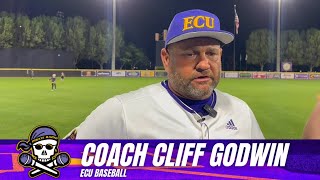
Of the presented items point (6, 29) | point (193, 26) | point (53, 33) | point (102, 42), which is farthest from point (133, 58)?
point (193, 26)

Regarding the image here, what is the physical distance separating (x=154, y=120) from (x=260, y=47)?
45.7 metres

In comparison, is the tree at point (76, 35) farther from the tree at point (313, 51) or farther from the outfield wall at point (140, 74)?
the tree at point (313, 51)

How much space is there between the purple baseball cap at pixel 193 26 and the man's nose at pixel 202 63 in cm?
21

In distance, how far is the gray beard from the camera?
11.1 feet

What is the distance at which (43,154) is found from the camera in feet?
13.6

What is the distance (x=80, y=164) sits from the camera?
4.29 metres

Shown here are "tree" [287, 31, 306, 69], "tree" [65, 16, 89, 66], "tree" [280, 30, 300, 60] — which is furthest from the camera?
"tree" [65, 16, 89, 66]

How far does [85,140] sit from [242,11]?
38.3 m

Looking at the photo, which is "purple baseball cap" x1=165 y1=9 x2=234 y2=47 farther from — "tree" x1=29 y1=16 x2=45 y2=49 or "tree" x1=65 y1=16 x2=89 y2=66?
"tree" x1=65 y1=16 x2=89 y2=66

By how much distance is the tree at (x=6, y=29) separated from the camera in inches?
1587

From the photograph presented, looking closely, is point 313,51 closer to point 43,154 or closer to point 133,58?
point 133,58

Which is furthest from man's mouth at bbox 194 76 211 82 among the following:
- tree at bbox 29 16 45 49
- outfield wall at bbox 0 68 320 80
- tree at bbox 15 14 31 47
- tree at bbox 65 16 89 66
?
tree at bbox 65 16 89 66

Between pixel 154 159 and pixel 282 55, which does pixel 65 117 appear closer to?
pixel 154 159

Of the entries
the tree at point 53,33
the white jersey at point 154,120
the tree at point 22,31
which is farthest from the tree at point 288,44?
the white jersey at point 154,120
